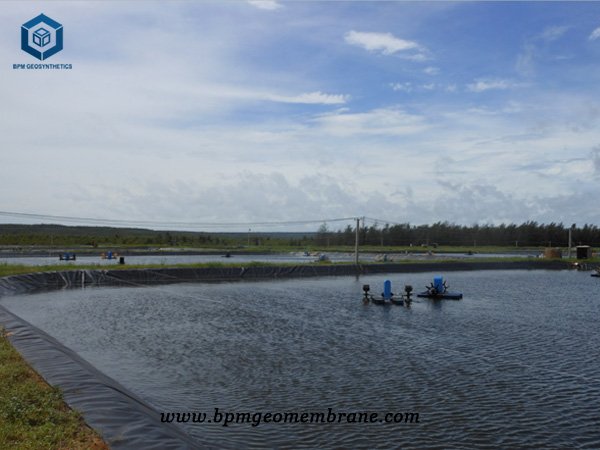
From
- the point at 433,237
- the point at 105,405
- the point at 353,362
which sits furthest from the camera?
the point at 433,237

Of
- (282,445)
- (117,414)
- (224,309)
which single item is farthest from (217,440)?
(224,309)

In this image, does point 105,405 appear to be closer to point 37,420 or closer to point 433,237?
point 37,420

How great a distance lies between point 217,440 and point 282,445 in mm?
923

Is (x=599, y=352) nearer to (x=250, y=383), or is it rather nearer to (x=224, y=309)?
(x=250, y=383)

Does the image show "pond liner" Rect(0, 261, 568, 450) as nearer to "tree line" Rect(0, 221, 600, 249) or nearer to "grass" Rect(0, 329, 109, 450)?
"grass" Rect(0, 329, 109, 450)

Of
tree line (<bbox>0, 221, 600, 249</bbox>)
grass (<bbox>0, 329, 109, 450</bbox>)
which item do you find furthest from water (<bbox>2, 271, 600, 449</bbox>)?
tree line (<bbox>0, 221, 600, 249</bbox>)

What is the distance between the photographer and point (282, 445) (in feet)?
23.1

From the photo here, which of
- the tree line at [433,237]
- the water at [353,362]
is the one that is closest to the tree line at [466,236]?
the tree line at [433,237]

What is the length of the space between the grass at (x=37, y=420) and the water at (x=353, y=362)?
6.27ft

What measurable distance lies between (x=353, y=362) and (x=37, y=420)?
7083 mm

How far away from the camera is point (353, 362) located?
11.6 metres

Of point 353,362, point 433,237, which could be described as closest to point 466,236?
point 433,237

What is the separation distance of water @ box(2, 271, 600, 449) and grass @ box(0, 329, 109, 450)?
1912 millimetres

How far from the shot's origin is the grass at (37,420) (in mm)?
5427
